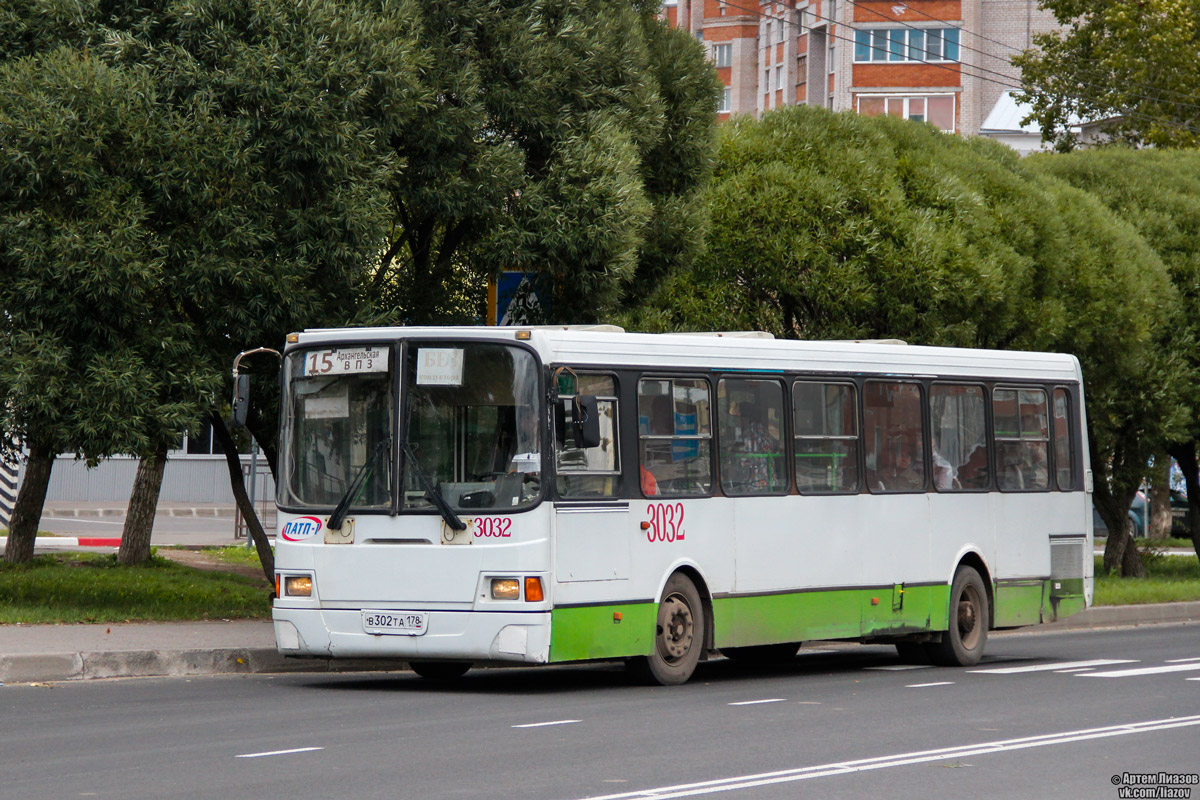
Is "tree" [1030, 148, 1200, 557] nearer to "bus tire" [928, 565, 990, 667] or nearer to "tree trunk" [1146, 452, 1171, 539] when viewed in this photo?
"bus tire" [928, 565, 990, 667]

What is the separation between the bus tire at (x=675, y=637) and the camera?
13141 millimetres

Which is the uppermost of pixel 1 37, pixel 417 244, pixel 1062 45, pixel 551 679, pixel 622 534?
pixel 1062 45

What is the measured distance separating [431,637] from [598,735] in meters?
2.42

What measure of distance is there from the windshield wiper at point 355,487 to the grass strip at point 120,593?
4672 mm

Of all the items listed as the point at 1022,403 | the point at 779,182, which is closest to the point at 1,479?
the point at 779,182

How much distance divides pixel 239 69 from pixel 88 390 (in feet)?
10.0

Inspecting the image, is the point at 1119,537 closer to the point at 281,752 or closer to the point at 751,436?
the point at 751,436

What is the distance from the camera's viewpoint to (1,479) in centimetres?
3806

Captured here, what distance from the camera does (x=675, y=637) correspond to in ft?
43.6

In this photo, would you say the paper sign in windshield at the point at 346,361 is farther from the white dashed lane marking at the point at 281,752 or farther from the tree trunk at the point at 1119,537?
the tree trunk at the point at 1119,537

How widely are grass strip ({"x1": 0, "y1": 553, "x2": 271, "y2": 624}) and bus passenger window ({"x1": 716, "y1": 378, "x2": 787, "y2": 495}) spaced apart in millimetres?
6235

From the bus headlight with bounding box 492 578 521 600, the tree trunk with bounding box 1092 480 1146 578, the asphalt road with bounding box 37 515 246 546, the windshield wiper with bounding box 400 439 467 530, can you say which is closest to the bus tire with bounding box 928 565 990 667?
the bus headlight with bounding box 492 578 521 600

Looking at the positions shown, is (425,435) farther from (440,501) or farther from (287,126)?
(287,126)

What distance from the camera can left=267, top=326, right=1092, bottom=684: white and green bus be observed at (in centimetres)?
1229
